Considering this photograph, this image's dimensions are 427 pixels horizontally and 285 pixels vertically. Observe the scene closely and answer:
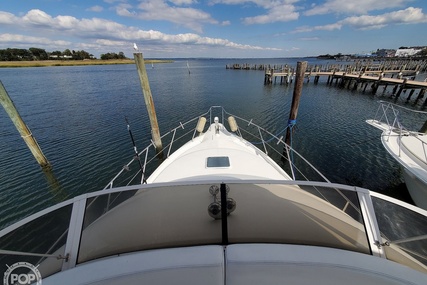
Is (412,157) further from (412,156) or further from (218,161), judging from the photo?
(218,161)

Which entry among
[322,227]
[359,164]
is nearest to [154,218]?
[322,227]

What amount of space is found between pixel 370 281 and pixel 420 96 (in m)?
32.8

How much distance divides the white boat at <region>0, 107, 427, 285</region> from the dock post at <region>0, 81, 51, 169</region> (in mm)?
9371

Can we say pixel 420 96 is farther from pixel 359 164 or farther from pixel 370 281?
pixel 370 281

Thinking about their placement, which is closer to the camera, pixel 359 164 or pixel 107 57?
pixel 359 164

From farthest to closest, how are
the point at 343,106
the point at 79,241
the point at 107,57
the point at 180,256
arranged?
the point at 107,57, the point at 343,106, the point at 79,241, the point at 180,256

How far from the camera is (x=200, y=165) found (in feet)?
16.4

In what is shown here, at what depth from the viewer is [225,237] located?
6.05ft

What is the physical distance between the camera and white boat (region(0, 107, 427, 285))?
1511 mm

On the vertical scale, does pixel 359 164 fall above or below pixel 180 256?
below

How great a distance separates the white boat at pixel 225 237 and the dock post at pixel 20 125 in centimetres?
937

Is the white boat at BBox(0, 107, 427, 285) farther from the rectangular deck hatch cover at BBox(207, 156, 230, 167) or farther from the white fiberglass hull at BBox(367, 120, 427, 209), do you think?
the white fiberglass hull at BBox(367, 120, 427, 209)

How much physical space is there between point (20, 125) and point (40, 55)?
143 m

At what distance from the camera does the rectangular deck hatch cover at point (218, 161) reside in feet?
16.0
